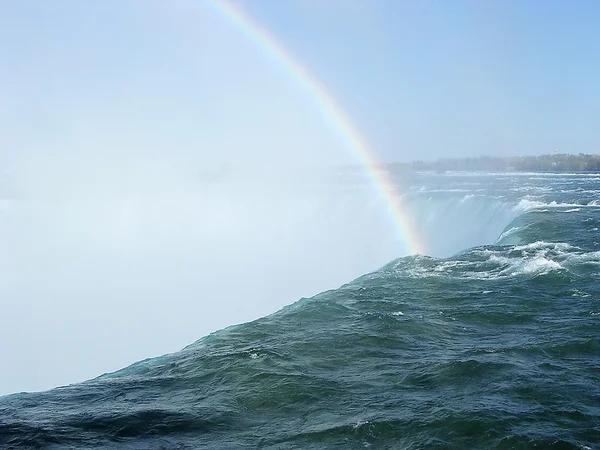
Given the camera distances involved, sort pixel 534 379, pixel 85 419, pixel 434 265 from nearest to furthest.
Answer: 1. pixel 85 419
2. pixel 534 379
3. pixel 434 265

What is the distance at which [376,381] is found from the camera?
384 inches

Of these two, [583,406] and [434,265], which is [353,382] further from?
[434,265]

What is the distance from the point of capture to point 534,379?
30.2 ft

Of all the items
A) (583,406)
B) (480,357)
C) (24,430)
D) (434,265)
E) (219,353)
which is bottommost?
(583,406)

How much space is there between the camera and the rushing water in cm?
760

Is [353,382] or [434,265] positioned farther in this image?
[434,265]

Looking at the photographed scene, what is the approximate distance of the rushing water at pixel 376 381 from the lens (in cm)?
760

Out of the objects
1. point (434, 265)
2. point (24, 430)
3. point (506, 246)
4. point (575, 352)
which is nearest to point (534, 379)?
point (575, 352)

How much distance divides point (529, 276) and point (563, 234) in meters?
8.76

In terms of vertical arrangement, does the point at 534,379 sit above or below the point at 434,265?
below

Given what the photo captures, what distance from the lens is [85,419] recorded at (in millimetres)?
8633

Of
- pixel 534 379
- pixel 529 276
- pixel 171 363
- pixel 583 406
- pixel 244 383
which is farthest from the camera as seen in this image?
pixel 529 276

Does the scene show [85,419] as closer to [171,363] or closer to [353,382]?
[171,363]

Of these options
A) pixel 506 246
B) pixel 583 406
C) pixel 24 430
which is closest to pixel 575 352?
pixel 583 406
